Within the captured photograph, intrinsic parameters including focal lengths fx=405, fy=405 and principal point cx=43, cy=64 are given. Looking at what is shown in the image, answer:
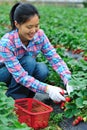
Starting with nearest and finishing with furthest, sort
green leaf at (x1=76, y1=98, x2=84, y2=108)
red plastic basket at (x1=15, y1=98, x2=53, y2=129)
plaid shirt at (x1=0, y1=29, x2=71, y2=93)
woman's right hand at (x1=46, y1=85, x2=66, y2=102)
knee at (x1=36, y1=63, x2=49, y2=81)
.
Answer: green leaf at (x1=76, y1=98, x2=84, y2=108)
red plastic basket at (x1=15, y1=98, x2=53, y2=129)
woman's right hand at (x1=46, y1=85, x2=66, y2=102)
plaid shirt at (x1=0, y1=29, x2=71, y2=93)
knee at (x1=36, y1=63, x2=49, y2=81)

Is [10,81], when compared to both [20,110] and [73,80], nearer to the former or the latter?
[20,110]

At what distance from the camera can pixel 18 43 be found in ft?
15.0

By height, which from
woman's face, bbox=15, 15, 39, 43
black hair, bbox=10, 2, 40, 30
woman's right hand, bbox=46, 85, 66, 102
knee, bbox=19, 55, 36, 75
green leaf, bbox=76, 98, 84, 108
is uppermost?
black hair, bbox=10, 2, 40, 30

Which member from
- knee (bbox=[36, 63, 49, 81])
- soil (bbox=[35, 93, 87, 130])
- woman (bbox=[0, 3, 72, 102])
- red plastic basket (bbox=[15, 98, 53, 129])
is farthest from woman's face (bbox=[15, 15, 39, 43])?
soil (bbox=[35, 93, 87, 130])

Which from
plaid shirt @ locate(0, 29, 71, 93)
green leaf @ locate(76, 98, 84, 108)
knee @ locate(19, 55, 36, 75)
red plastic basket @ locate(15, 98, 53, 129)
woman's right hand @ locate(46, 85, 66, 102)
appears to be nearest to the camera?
green leaf @ locate(76, 98, 84, 108)

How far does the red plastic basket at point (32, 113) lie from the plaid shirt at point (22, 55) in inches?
7.1

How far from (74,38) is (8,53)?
123 inches

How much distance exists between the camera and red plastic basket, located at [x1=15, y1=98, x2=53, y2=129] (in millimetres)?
4105

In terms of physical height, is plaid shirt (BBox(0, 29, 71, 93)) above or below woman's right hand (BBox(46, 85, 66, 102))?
above

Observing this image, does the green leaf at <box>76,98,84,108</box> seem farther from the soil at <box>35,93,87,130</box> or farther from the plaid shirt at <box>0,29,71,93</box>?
the plaid shirt at <box>0,29,71,93</box>

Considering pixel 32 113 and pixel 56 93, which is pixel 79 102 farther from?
pixel 32 113

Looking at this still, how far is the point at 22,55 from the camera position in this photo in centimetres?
475

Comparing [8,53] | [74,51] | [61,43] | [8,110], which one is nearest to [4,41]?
[8,53]

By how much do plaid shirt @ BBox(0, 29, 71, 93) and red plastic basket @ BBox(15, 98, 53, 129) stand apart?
18cm
